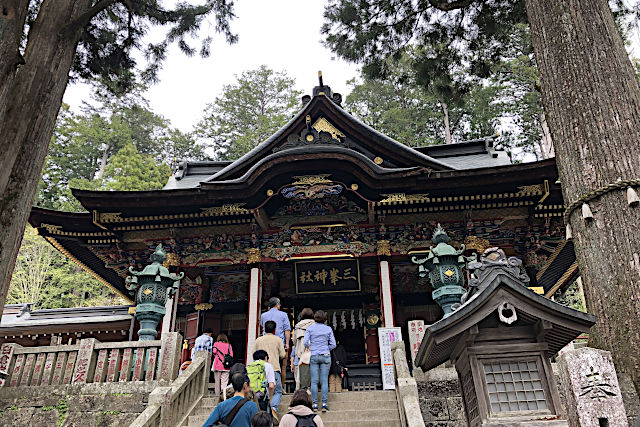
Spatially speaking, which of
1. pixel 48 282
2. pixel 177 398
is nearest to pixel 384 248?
pixel 177 398

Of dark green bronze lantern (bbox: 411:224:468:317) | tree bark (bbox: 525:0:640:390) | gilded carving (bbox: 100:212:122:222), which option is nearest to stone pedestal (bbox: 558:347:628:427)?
tree bark (bbox: 525:0:640:390)

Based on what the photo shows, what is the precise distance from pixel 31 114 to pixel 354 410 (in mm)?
5427

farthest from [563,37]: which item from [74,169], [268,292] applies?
[74,169]

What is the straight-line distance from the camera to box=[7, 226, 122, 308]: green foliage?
2080 cm

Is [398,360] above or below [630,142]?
below

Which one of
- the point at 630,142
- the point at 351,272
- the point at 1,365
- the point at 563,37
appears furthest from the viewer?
the point at 351,272

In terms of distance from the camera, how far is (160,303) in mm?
7574

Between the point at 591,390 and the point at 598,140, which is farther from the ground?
the point at 598,140

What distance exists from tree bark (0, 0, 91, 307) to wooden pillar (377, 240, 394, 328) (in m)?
6.35

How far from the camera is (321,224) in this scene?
10.6 m

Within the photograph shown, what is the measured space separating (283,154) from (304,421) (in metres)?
6.15

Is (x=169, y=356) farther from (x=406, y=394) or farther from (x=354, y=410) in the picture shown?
(x=406, y=394)

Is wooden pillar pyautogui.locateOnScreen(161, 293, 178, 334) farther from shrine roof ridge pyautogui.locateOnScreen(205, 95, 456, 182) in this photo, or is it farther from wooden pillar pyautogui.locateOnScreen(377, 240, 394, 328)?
wooden pillar pyautogui.locateOnScreen(377, 240, 394, 328)

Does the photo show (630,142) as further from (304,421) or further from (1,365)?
(1,365)
